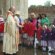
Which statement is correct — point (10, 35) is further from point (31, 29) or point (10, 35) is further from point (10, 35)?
point (31, 29)

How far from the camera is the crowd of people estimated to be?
29.4 ft

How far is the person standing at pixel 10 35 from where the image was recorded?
8.91m

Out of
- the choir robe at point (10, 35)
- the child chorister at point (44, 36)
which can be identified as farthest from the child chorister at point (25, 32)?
the choir robe at point (10, 35)

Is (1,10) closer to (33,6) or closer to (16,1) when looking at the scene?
(16,1)

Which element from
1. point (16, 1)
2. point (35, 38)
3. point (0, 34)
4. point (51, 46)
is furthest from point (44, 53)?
point (16, 1)

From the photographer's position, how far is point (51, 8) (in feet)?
58.2

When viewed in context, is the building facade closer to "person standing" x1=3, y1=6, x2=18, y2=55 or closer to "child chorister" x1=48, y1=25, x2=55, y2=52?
"child chorister" x1=48, y1=25, x2=55, y2=52

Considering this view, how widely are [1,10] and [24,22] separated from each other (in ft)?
27.2

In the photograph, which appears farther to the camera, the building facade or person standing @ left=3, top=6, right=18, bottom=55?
the building facade

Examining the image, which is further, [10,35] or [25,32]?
[25,32]

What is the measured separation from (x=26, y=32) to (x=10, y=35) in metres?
2.58

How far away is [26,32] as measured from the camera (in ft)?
37.7

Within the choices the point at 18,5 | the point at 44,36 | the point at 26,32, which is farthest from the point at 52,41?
the point at 18,5

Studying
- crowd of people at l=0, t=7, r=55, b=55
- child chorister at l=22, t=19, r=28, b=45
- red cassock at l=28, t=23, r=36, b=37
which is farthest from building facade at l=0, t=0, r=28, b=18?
red cassock at l=28, t=23, r=36, b=37
